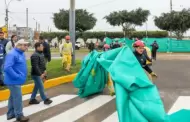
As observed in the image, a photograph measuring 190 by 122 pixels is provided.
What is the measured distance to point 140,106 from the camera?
18.5 ft

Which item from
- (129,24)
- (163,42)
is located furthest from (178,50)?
(129,24)

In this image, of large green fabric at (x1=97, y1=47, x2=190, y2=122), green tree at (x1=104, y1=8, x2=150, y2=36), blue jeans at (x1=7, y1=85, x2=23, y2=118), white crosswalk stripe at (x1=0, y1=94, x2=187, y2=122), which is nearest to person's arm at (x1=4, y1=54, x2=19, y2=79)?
blue jeans at (x1=7, y1=85, x2=23, y2=118)

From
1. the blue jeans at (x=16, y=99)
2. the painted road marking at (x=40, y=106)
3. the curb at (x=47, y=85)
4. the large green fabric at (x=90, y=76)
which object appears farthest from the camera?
the curb at (x=47, y=85)

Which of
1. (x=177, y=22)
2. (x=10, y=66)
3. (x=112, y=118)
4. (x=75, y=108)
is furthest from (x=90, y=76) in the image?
(x=177, y=22)

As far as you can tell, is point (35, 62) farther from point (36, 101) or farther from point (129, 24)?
point (129, 24)

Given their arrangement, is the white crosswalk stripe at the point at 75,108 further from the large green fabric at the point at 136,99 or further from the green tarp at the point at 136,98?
the large green fabric at the point at 136,99

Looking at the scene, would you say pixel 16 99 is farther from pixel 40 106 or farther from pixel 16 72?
pixel 40 106

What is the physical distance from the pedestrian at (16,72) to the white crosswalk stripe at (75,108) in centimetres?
35

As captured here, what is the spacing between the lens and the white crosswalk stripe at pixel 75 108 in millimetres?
8057

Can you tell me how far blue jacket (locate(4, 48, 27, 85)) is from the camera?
7.50m

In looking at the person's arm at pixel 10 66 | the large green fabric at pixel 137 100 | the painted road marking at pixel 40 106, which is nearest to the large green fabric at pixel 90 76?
the painted road marking at pixel 40 106

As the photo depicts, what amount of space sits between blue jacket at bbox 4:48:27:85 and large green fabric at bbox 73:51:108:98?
292 cm

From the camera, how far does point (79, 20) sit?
6544cm

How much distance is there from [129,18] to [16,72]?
5607 centimetres
